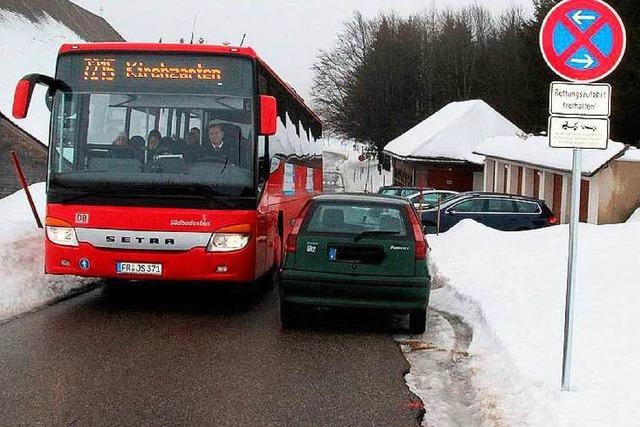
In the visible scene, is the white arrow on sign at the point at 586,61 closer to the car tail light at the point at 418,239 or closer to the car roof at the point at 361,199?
the car tail light at the point at 418,239

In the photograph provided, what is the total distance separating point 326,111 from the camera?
83.5m

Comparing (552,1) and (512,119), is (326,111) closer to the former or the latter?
(512,119)

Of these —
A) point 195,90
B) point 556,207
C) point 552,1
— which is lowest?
point 556,207

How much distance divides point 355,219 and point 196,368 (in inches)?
105

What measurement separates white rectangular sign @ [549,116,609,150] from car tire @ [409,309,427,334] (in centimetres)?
336

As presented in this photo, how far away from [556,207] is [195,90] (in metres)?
24.7

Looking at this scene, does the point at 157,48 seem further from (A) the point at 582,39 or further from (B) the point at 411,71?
(B) the point at 411,71

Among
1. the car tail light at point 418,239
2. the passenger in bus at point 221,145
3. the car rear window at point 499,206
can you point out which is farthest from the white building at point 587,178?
the passenger in bus at point 221,145

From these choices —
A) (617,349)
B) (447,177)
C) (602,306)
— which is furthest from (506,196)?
(447,177)

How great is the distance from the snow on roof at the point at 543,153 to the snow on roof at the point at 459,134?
5.55m

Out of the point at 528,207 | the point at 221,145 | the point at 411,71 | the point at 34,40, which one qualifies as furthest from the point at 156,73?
the point at 411,71

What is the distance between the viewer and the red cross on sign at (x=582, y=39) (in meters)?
6.18

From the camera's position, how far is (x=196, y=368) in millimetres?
7484

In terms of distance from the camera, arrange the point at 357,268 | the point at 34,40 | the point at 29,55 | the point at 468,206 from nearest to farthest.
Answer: the point at 357,268 < the point at 468,206 < the point at 29,55 < the point at 34,40
